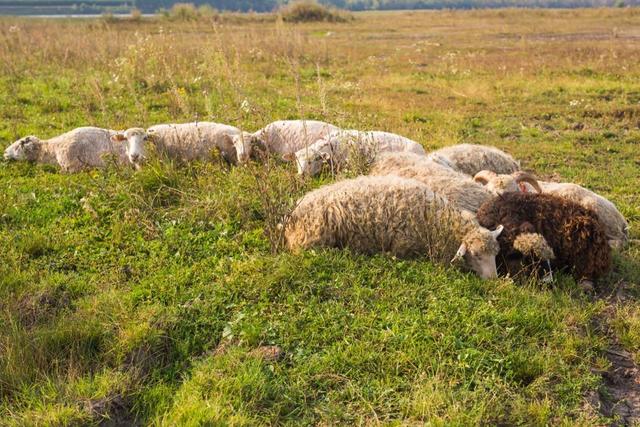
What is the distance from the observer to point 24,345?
4359 millimetres

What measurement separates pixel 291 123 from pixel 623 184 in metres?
5.66

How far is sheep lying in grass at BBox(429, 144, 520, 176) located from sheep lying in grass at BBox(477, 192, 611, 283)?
234cm

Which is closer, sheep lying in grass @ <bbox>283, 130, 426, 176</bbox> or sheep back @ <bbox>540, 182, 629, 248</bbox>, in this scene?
sheep back @ <bbox>540, 182, 629, 248</bbox>

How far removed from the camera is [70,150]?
9.55 metres

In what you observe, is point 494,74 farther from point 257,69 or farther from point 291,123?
point 291,123

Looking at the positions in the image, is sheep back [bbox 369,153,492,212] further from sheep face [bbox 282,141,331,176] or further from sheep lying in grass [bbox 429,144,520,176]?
sheep lying in grass [bbox 429,144,520,176]

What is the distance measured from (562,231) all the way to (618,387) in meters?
1.98

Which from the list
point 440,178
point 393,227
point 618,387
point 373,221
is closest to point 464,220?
point 393,227

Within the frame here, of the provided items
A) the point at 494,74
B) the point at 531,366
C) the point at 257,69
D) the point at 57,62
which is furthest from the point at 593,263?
the point at 57,62

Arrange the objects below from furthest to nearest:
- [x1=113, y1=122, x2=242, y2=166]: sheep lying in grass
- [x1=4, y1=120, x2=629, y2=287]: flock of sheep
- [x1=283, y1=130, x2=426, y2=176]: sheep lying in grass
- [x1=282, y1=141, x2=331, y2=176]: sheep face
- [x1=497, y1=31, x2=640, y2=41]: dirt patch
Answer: [x1=497, y1=31, x2=640, y2=41]: dirt patch, [x1=113, y1=122, x2=242, y2=166]: sheep lying in grass, [x1=282, y1=141, x2=331, y2=176]: sheep face, [x1=283, y1=130, x2=426, y2=176]: sheep lying in grass, [x1=4, y1=120, x2=629, y2=287]: flock of sheep

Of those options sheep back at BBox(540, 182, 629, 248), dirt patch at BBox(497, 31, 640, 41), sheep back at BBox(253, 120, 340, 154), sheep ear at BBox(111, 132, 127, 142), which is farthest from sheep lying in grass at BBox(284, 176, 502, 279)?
dirt patch at BBox(497, 31, 640, 41)

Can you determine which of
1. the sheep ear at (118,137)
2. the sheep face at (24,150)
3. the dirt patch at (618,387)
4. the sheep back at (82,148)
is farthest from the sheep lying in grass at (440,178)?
the sheep face at (24,150)

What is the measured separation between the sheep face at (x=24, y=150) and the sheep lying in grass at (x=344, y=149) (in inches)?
174

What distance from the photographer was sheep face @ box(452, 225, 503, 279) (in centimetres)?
570
